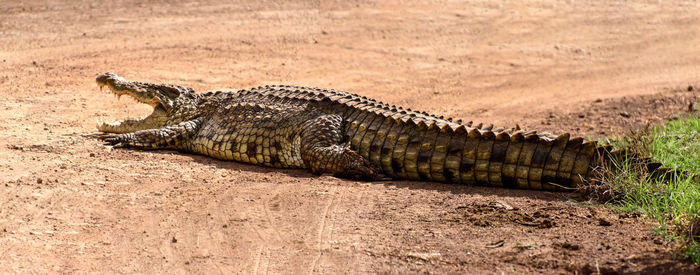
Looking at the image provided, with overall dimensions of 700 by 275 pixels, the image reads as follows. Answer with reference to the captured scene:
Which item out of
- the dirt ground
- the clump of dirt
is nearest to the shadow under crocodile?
the dirt ground

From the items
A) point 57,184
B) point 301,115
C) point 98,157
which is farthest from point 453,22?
point 57,184

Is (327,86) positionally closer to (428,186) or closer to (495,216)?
(428,186)

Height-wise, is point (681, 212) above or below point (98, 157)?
above

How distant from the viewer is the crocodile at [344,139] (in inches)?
253

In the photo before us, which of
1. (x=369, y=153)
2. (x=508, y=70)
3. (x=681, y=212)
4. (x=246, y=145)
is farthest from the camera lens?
(x=508, y=70)

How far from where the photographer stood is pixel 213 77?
11.2m

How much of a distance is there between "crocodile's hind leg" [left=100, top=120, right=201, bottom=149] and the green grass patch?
4.56 metres

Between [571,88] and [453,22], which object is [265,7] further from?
[571,88]

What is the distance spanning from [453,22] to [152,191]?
10160 millimetres

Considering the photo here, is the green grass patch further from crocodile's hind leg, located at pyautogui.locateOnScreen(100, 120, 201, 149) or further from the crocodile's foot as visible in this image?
crocodile's hind leg, located at pyautogui.locateOnScreen(100, 120, 201, 149)

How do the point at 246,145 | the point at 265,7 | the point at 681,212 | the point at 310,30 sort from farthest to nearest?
1. the point at 265,7
2. the point at 310,30
3. the point at 246,145
4. the point at 681,212

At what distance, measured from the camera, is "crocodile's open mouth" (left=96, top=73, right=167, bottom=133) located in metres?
8.42

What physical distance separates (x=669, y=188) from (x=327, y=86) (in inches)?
250

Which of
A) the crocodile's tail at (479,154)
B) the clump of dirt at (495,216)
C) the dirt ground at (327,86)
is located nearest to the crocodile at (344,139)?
the crocodile's tail at (479,154)
